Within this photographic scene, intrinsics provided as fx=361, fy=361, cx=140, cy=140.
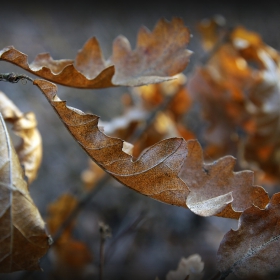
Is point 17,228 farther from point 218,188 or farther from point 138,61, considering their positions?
point 138,61

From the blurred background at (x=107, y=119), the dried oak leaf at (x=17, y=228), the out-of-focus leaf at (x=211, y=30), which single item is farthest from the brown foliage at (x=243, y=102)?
the dried oak leaf at (x=17, y=228)

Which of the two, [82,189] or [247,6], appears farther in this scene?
[247,6]

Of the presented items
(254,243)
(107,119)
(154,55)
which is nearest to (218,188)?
(254,243)

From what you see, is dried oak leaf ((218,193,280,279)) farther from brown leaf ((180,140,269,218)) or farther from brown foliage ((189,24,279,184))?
brown foliage ((189,24,279,184))

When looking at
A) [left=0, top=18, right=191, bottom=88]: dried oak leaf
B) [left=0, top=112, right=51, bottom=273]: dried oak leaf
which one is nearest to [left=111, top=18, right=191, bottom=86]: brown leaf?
[left=0, top=18, right=191, bottom=88]: dried oak leaf

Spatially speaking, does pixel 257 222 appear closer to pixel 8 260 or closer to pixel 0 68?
pixel 8 260

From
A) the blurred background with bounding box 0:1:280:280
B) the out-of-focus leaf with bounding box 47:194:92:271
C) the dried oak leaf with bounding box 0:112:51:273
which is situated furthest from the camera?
the blurred background with bounding box 0:1:280:280

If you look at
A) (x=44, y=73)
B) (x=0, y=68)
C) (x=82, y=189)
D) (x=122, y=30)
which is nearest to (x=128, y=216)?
(x=82, y=189)
